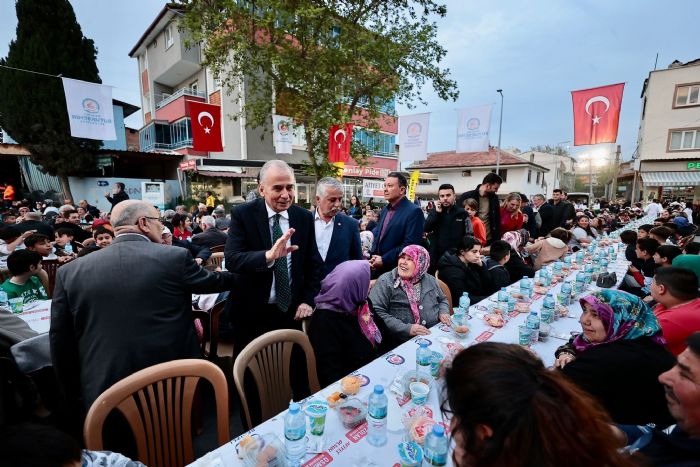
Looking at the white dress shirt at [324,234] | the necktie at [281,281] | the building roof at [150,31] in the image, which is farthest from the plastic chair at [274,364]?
the building roof at [150,31]

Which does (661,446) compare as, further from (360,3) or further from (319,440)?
(360,3)

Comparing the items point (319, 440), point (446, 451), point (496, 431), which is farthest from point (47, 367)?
point (496, 431)

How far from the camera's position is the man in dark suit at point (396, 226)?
3.61 meters

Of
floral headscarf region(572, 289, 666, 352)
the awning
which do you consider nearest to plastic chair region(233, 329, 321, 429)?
floral headscarf region(572, 289, 666, 352)

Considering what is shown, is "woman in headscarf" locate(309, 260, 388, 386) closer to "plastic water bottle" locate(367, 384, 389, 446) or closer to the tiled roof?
"plastic water bottle" locate(367, 384, 389, 446)

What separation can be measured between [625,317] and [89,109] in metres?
10.0

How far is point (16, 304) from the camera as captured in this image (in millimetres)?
3084

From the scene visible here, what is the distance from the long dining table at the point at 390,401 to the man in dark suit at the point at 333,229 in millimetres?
1215

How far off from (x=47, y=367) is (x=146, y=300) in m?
1.41

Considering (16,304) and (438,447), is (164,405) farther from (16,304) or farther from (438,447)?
(16,304)

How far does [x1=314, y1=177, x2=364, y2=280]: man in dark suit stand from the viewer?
10.7ft

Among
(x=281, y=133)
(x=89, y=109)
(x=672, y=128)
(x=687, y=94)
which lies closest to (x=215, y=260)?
(x=89, y=109)

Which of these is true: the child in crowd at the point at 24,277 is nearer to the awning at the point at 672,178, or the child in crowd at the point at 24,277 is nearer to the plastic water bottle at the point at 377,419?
the plastic water bottle at the point at 377,419

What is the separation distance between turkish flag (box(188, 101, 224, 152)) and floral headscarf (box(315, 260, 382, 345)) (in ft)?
27.7
